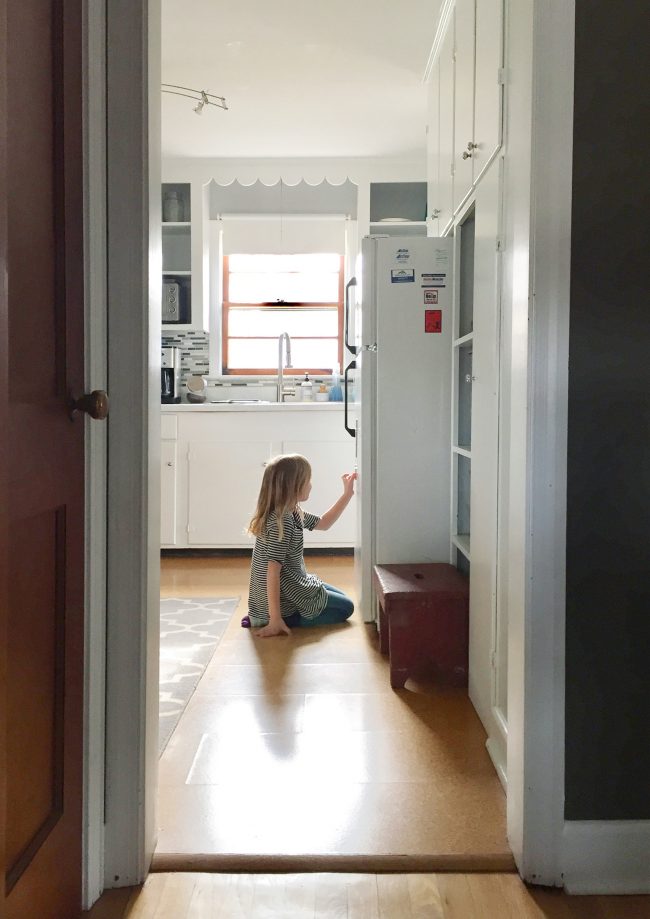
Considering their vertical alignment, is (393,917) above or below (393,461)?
below

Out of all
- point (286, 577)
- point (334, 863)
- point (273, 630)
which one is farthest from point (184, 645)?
point (334, 863)

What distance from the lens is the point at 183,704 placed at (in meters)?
→ 2.41

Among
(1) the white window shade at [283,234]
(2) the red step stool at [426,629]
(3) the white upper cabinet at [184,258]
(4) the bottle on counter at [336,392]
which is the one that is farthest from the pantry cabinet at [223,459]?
(2) the red step stool at [426,629]

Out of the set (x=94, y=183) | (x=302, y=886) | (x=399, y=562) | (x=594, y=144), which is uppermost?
(x=594, y=144)

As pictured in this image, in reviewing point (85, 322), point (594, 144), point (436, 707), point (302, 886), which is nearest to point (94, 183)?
point (85, 322)

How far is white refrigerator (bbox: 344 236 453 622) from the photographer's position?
3070 mm

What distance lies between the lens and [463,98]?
271cm

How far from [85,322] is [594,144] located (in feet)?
3.34

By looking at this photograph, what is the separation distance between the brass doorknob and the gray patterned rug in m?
1.13

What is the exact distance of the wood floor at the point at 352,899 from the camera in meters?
1.41

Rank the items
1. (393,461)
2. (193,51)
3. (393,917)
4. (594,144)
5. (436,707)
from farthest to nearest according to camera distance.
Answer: (193,51)
(393,461)
(436,707)
(594,144)
(393,917)

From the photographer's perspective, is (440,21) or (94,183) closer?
(94,183)

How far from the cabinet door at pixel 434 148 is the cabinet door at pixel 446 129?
0.27ft

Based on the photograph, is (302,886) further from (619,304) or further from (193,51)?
(193,51)
